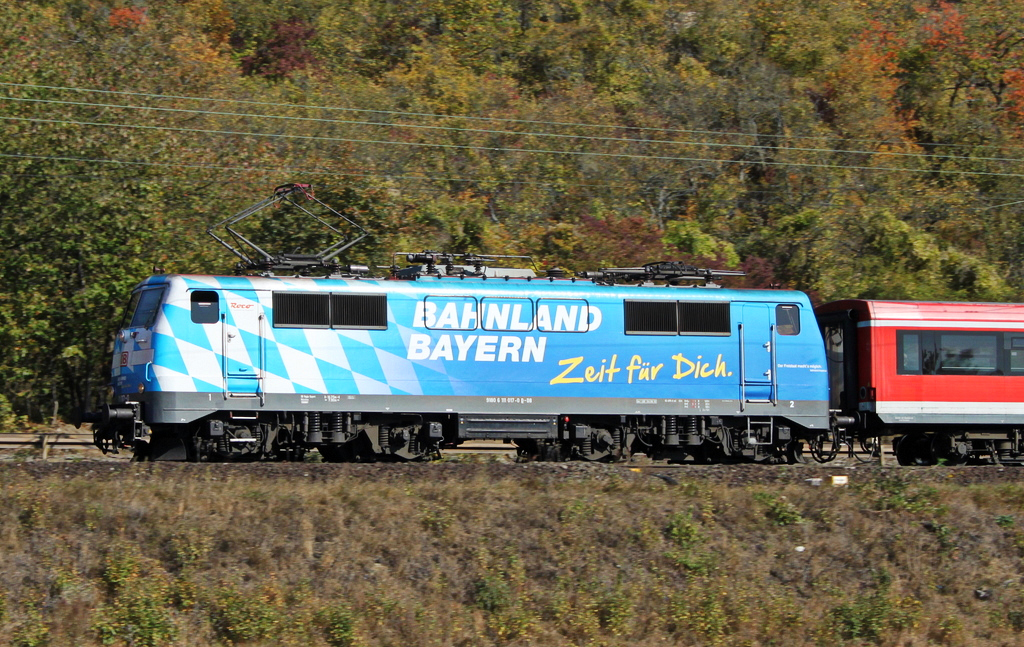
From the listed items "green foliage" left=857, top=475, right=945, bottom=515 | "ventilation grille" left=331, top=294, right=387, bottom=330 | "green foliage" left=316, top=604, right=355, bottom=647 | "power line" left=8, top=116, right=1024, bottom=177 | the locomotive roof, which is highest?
"power line" left=8, top=116, right=1024, bottom=177

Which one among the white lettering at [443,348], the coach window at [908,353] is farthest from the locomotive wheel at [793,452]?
the white lettering at [443,348]

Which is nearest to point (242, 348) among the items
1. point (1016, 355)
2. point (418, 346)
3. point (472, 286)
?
point (418, 346)

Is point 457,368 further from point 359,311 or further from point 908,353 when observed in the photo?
point 908,353

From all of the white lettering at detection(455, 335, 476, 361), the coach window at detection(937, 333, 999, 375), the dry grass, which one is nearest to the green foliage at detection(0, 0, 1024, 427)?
the white lettering at detection(455, 335, 476, 361)

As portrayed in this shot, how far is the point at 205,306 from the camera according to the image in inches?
735

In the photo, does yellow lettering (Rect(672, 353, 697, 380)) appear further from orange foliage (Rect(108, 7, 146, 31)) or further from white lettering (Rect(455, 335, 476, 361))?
orange foliage (Rect(108, 7, 146, 31))

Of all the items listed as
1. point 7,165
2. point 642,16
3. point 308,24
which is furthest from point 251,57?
point 7,165

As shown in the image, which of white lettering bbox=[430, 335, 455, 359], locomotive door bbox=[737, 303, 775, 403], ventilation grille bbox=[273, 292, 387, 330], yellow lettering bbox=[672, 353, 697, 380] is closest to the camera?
ventilation grille bbox=[273, 292, 387, 330]

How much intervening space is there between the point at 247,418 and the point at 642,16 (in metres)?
42.3

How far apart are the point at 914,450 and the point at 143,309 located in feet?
50.9

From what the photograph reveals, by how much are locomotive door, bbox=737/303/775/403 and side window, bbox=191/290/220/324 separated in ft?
30.9

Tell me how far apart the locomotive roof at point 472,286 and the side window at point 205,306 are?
0.12 m

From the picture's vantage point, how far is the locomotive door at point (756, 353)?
21.1 metres

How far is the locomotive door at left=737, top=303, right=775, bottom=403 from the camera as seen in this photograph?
21.1 meters
